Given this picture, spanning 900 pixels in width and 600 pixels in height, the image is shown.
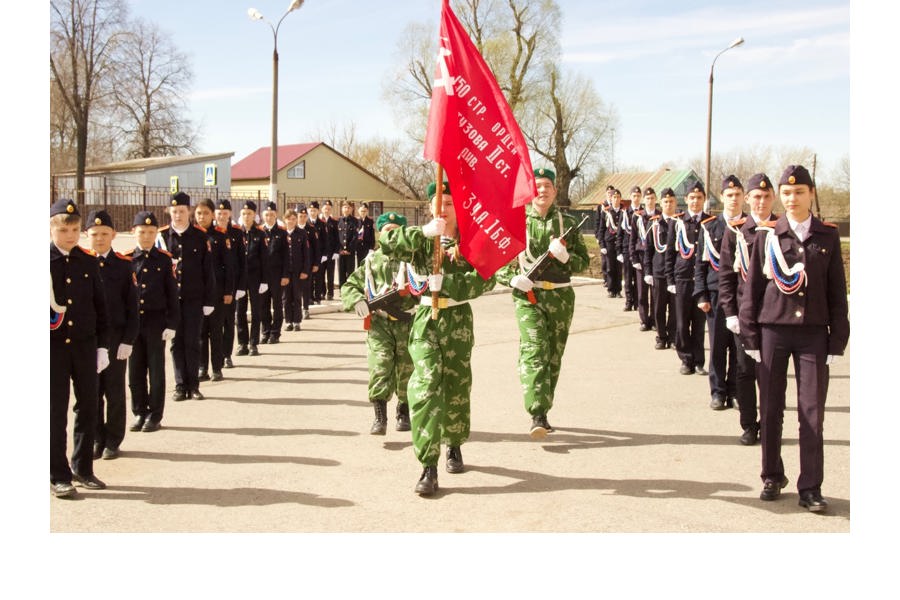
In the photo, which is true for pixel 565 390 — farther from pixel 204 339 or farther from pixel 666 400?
pixel 204 339

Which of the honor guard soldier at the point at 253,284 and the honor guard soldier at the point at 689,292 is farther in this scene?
the honor guard soldier at the point at 253,284

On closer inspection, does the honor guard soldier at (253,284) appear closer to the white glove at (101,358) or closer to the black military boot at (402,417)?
the black military boot at (402,417)

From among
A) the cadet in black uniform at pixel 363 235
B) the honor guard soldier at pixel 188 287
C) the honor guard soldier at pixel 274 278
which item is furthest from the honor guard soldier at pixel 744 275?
the cadet in black uniform at pixel 363 235

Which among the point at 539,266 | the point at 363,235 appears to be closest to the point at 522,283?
the point at 539,266

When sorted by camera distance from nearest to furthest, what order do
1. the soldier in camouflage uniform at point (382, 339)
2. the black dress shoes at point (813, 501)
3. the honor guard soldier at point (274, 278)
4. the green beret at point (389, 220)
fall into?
1. the black dress shoes at point (813, 501)
2. the green beret at point (389, 220)
3. the soldier in camouflage uniform at point (382, 339)
4. the honor guard soldier at point (274, 278)

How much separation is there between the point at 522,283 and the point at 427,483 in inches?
86.8

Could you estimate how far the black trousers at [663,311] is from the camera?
39.8 feet

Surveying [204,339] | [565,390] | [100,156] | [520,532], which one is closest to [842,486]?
[520,532]

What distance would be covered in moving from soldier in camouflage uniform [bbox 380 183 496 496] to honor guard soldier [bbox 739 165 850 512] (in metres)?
1.90

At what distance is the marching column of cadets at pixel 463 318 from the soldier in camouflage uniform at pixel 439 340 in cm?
1

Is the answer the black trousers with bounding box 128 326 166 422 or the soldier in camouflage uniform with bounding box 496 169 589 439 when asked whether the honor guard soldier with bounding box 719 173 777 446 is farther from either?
the black trousers with bounding box 128 326 166 422

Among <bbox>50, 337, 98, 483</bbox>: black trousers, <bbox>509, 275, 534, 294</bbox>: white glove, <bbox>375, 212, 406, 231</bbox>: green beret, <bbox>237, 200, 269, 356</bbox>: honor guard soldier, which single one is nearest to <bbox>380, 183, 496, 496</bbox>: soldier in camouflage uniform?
<bbox>375, 212, 406, 231</bbox>: green beret

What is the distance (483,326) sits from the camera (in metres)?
14.8

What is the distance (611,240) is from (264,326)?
848 cm
